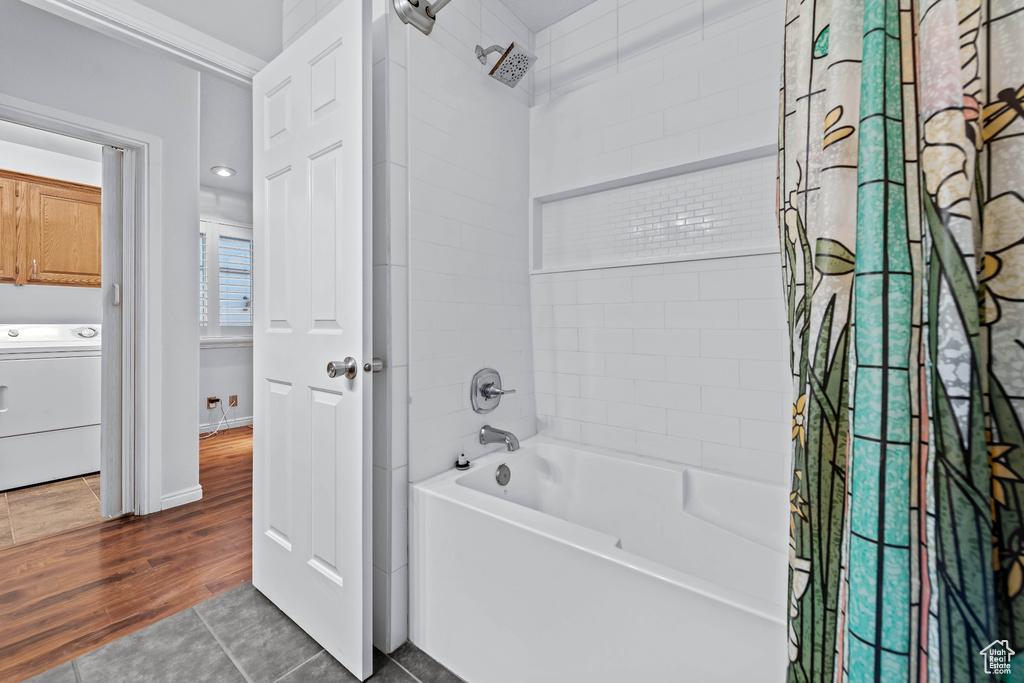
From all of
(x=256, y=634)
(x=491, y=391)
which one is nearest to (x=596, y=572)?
(x=491, y=391)

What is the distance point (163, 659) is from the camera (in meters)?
1.36

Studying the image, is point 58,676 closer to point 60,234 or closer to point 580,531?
point 580,531

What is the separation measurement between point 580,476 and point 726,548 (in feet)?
1.88

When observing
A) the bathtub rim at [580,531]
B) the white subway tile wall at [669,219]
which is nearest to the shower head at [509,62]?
the white subway tile wall at [669,219]

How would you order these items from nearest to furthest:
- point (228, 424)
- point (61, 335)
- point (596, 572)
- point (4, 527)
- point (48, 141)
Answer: point (596, 572)
point (4, 527)
point (48, 141)
point (61, 335)
point (228, 424)

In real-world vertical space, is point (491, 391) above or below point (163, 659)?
above

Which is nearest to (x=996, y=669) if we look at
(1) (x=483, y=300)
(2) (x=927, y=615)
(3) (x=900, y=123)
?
(2) (x=927, y=615)

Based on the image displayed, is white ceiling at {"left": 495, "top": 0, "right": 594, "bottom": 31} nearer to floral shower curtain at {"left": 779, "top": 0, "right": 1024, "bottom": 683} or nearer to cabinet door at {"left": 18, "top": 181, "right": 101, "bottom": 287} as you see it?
floral shower curtain at {"left": 779, "top": 0, "right": 1024, "bottom": 683}

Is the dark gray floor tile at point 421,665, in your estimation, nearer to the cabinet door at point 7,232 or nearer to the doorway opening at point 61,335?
the doorway opening at point 61,335

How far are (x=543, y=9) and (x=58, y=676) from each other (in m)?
2.92

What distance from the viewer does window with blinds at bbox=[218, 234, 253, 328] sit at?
4.38 m

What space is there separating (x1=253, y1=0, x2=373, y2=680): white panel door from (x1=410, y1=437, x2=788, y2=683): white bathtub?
0.79ft

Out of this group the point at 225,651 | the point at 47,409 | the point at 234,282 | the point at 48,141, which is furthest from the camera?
the point at 234,282

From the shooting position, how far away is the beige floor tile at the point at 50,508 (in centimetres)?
218
